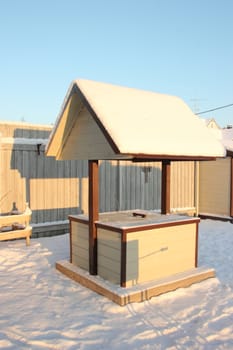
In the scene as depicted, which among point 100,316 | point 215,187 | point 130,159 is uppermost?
point 130,159

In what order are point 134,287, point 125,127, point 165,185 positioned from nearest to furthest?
point 125,127
point 134,287
point 165,185

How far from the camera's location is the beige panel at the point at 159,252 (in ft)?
17.2

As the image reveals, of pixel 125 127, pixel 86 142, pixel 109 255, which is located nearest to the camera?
pixel 125 127

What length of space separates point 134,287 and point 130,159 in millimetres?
1972

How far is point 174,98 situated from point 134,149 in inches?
103

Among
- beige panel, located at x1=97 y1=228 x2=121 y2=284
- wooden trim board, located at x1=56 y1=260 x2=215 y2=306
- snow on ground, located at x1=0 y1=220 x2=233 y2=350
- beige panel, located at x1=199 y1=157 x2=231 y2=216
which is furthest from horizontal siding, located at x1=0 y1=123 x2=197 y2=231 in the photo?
beige panel, located at x1=97 y1=228 x2=121 y2=284

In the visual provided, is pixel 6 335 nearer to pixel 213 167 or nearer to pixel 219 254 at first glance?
pixel 219 254

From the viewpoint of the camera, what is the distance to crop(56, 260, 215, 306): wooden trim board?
491 cm

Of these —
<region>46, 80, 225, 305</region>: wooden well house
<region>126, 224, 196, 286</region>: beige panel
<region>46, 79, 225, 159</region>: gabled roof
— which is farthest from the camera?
<region>126, 224, 196, 286</region>: beige panel

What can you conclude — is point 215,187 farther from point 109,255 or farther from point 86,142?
point 109,255

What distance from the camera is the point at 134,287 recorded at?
5.14 meters

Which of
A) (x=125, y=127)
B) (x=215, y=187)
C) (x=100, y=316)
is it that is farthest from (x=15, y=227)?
(x=215, y=187)

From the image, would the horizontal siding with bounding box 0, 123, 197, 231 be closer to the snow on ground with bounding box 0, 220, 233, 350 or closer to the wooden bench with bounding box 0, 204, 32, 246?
the wooden bench with bounding box 0, 204, 32, 246

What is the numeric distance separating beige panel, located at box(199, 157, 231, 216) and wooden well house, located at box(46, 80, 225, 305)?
6601 mm
